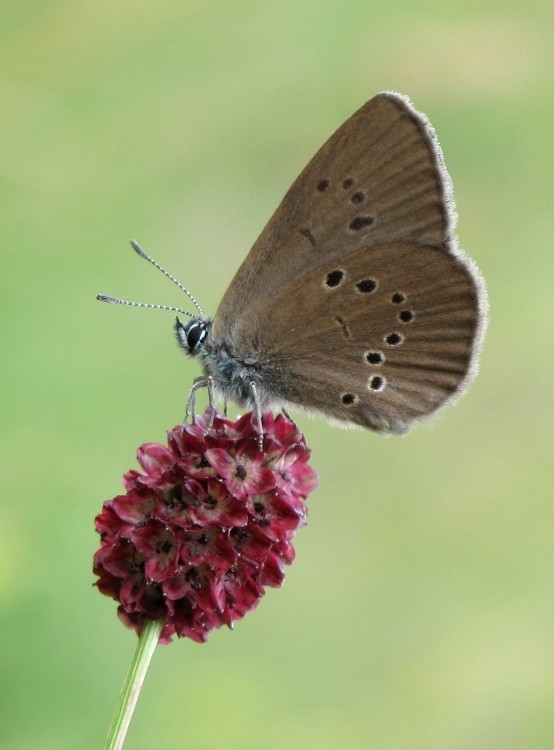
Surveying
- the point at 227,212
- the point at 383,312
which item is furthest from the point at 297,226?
the point at 227,212

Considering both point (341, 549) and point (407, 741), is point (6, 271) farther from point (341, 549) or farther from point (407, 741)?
point (407, 741)

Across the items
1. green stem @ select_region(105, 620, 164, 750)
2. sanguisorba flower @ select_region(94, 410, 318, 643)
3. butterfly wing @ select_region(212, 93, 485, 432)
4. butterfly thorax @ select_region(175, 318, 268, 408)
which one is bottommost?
green stem @ select_region(105, 620, 164, 750)

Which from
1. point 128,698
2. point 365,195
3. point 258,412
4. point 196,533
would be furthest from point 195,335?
point 128,698

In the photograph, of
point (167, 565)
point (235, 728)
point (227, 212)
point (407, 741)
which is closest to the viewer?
point (167, 565)

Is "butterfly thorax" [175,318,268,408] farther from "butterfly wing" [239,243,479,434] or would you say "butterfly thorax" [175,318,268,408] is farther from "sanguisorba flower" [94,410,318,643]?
"sanguisorba flower" [94,410,318,643]

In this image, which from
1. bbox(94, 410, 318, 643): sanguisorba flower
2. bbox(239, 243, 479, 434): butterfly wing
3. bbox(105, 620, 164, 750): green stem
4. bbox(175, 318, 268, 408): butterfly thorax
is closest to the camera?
bbox(105, 620, 164, 750): green stem

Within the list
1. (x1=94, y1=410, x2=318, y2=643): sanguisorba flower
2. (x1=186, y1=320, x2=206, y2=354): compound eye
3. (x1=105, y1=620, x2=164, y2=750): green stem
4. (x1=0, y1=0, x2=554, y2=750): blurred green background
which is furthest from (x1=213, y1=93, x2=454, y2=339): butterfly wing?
(x1=105, y1=620, x2=164, y2=750): green stem
